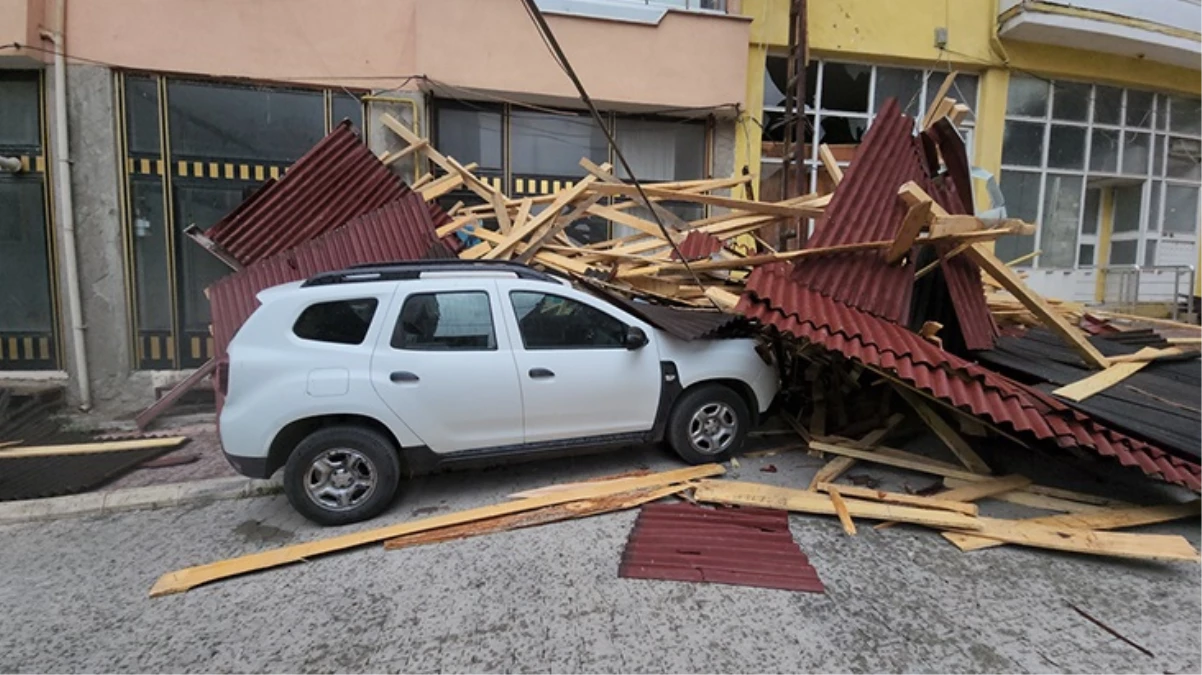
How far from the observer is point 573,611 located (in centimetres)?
302

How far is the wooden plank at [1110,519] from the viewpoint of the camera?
145 inches

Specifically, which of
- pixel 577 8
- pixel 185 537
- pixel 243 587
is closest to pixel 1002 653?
pixel 243 587

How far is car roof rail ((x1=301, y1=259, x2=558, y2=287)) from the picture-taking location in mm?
4277

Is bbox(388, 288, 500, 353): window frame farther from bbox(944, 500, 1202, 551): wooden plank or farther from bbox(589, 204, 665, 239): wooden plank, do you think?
bbox(944, 500, 1202, 551): wooden plank

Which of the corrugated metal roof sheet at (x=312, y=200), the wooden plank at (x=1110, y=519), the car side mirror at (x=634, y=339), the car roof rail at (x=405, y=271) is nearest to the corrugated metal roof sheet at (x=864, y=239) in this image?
the car side mirror at (x=634, y=339)

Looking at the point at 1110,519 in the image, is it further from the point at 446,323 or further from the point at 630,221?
the point at 630,221

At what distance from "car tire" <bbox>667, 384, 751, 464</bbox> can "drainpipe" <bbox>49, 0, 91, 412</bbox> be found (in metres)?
7.81

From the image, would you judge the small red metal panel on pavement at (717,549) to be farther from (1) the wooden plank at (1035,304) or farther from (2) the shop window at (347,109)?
(2) the shop window at (347,109)

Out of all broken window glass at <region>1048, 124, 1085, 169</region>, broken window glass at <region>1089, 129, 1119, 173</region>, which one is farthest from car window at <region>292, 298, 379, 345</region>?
broken window glass at <region>1089, 129, 1119, 173</region>

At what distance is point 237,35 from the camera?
7.68 m

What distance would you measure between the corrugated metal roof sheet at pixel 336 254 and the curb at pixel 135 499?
4.86ft

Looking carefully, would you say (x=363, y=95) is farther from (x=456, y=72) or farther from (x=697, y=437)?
(x=697, y=437)

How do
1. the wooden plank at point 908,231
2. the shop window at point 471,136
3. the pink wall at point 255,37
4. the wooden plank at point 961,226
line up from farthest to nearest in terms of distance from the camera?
the shop window at point 471,136
the pink wall at point 255,37
the wooden plank at point 961,226
the wooden plank at point 908,231

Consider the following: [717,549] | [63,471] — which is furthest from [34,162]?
[717,549]
